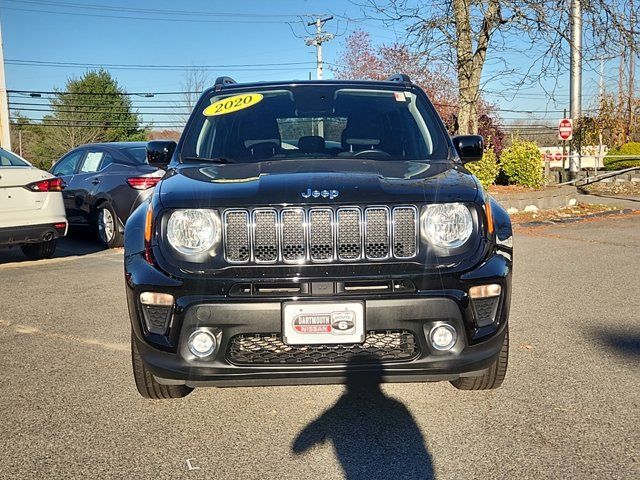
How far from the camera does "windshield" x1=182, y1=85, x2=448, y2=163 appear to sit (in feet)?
13.9

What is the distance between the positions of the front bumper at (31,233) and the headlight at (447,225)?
607cm

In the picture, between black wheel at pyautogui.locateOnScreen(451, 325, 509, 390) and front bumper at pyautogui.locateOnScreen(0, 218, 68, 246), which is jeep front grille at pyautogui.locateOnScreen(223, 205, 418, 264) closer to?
black wheel at pyautogui.locateOnScreen(451, 325, 509, 390)

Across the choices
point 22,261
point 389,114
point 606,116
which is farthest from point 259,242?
point 606,116

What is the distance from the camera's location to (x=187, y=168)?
3.87 m

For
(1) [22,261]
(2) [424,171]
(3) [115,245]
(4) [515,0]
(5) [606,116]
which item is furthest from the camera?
(5) [606,116]

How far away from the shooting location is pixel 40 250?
352 inches

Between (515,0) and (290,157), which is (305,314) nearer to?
(290,157)

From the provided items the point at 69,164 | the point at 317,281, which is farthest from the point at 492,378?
the point at 69,164

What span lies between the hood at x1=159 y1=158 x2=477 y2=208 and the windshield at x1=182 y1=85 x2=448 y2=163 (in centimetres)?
53

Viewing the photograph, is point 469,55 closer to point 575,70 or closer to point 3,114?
point 575,70

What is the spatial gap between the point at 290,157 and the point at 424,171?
0.87 m

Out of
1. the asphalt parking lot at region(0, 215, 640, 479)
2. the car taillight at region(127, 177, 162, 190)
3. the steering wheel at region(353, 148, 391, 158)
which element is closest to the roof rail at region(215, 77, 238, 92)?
the steering wheel at region(353, 148, 391, 158)

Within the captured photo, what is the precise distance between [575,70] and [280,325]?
15.0 metres

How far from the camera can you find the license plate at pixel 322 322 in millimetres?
2943
